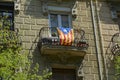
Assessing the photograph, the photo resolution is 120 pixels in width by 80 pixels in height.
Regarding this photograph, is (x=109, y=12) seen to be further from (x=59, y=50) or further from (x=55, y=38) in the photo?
(x=59, y=50)

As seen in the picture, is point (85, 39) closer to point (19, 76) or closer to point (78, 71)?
point (78, 71)

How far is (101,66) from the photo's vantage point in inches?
744

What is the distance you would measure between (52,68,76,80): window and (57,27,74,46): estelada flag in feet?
4.84

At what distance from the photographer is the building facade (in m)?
18.4

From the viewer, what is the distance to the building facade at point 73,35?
60.3 feet

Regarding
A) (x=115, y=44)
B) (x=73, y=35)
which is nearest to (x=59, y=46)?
(x=73, y=35)

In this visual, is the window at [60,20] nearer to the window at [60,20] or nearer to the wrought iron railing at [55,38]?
the window at [60,20]

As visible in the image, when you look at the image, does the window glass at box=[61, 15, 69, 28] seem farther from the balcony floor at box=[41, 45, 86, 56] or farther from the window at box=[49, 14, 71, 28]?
the balcony floor at box=[41, 45, 86, 56]

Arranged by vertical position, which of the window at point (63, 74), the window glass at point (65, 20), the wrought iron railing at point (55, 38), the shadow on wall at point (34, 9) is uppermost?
the shadow on wall at point (34, 9)

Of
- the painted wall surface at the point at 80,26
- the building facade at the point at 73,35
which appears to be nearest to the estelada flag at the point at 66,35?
the building facade at the point at 73,35

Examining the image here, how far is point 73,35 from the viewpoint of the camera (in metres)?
18.8

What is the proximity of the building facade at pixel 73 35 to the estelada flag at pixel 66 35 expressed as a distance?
85mm

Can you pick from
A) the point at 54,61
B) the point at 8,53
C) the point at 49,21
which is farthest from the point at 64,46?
the point at 8,53

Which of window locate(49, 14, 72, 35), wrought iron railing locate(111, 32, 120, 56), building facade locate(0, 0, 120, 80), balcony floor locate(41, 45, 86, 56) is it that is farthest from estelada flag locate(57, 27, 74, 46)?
wrought iron railing locate(111, 32, 120, 56)
